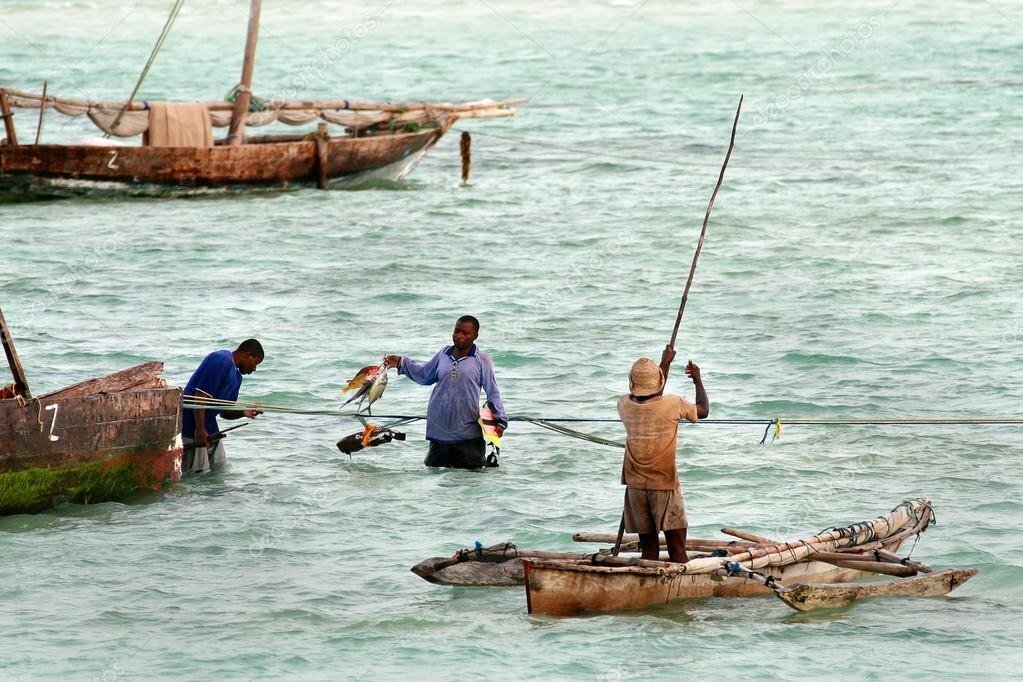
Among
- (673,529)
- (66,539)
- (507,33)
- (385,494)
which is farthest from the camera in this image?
(507,33)

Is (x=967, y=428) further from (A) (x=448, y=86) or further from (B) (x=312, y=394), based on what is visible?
(A) (x=448, y=86)

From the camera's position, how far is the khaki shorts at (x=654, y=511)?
24.8ft

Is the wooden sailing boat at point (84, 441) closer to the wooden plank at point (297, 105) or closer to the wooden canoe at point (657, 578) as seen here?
the wooden canoe at point (657, 578)

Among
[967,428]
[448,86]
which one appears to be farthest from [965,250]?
[448,86]

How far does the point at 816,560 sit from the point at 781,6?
52068mm

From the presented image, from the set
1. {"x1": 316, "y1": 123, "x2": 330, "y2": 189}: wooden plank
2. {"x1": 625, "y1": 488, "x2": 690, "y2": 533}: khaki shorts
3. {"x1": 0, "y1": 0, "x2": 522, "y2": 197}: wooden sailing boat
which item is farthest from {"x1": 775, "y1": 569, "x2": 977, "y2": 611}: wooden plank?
{"x1": 316, "y1": 123, "x2": 330, "y2": 189}: wooden plank

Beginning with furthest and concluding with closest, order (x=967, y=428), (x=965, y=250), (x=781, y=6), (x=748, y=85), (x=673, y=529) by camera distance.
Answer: (x=781, y=6) → (x=748, y=85) → (x=965, y=250) → (x=967, y=428) → (x=673, y=529)

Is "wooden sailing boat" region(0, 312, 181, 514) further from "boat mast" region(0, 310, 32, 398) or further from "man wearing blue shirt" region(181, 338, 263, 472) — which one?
"man wearing blue shirt" region(181, 338, 263, 472)

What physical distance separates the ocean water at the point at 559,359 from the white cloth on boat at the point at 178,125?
92cm

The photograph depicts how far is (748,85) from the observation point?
35.3 meters

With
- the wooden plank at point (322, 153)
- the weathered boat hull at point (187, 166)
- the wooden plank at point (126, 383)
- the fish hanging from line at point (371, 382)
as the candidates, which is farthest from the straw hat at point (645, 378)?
the wooden plank at point (322, 153)

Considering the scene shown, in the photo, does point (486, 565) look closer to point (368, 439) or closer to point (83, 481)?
point (368, 439)

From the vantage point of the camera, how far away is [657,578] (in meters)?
7.53

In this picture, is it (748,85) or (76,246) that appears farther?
Answer: (748,85)
